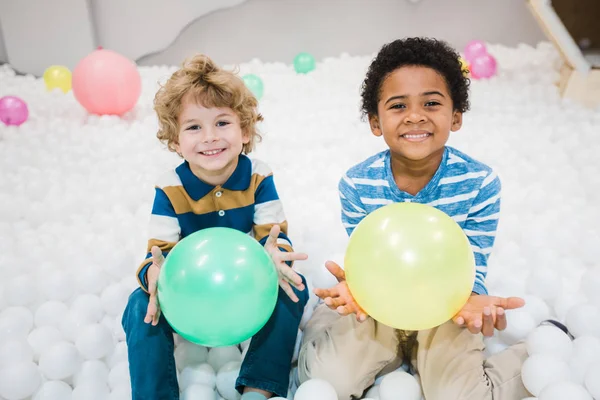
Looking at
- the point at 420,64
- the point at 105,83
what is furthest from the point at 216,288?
the point at 105,83

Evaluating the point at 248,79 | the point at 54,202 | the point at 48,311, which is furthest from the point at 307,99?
the point at 48,311

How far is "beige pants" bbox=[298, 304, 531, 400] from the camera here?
3.00ft

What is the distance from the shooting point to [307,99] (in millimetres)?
2777

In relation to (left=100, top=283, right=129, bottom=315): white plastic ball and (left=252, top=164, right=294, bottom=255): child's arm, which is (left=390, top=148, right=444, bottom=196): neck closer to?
(left=252, top=164, right=294, bottom=255): child's arm

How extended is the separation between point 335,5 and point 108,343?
308 centimetres

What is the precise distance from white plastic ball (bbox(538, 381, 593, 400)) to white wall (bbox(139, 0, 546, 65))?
3.21 metres

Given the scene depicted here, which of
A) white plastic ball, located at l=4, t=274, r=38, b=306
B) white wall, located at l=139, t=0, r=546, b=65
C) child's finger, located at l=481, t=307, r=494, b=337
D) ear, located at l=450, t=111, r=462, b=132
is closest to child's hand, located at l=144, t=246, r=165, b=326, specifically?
white plastic ball, located at l=4, t=274, r=38, b=306

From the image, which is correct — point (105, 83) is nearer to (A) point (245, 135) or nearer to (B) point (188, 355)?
(A) point (245, 135)

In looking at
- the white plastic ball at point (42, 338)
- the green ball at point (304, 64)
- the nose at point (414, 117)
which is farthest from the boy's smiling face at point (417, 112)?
the green ball at point (304, 64)

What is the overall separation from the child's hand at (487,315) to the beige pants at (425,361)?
0.07m

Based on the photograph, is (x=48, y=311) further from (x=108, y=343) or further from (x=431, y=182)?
(x=431, y=182)

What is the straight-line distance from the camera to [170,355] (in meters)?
0.96

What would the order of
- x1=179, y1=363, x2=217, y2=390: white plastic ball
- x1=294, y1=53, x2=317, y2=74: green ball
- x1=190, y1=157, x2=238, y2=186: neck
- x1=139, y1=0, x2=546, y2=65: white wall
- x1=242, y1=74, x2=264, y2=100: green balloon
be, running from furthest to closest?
x1=139, y1=0, x2=546, y2=65: white wall → x1=294, y1=53, x2=317, y2=74: green ball → x1=242, y1=74, x2=264, y2=100: green balloon → x1=190, y1=157, x2=238, y2=186: neck → x1=179, y1=363, x2=217, y2=390: white plastic ball

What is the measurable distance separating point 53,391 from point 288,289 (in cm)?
46
